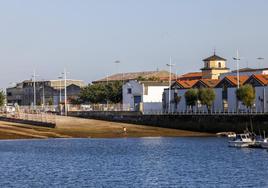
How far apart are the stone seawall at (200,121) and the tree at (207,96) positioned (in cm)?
1061

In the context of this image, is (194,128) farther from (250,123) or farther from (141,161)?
(141,161)

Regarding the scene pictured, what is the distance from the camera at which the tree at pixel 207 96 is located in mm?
143875

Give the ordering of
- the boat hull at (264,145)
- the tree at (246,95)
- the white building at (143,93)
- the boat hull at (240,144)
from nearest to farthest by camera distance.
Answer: the boat hull at (264,145) < the boat hull at (240,144) < the tree at (246,95) < the white building at (143,93)

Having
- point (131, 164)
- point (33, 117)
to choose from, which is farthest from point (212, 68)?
point (131, 164)

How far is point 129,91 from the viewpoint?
602 feet

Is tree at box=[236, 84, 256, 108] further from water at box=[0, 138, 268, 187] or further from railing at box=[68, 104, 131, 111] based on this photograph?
railing at box=[68, 104, 131, 111]

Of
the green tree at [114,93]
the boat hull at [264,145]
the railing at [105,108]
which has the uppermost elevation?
the green tree at [114,93]

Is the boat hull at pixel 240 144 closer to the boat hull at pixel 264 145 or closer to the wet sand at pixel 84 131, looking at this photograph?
the boat hull at pixel 264 145

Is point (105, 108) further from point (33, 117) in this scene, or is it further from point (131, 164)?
point (131, 164)

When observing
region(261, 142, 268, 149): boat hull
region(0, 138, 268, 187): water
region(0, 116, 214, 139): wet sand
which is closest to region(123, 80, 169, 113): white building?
region(0, 116, 214, 139): wet sand

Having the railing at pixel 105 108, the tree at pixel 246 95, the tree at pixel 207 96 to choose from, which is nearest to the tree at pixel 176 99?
the tree at pixel 207 96

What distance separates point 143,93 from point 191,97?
30016mm

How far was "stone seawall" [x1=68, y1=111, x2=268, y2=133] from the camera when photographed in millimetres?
119275

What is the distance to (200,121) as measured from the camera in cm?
12950
